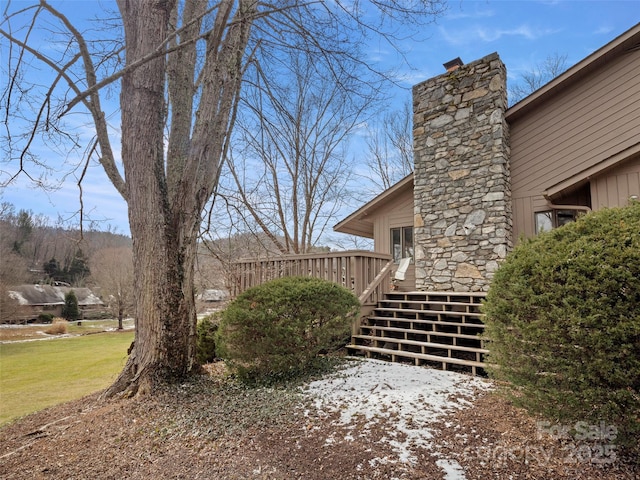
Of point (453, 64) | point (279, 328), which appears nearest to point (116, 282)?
point (279, 328)

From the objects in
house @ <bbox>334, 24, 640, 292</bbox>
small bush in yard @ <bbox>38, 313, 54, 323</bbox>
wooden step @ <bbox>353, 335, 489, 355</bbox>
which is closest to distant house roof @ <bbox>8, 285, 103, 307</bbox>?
small bush in yard @ <bbox>38, 313, 54, 323</bbox>

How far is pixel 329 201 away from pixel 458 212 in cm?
756

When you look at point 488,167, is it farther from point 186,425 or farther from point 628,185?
point 186,425

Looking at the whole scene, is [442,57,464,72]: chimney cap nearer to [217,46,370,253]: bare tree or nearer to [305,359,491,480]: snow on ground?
[217,46,370,253]: bare tree

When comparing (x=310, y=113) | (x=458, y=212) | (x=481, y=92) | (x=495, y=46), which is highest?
(x=310, y=113)

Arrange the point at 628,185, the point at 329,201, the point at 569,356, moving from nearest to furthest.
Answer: the point at 569,356 → the point at 628,185 → the point at 329,201

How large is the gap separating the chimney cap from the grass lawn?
11146 millimetres

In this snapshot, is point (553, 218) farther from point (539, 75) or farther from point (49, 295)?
point (49, 295)

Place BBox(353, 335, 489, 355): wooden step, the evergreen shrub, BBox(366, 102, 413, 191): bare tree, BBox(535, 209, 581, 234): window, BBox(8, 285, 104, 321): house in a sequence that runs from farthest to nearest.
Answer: the evergreen shrub < BBox(8, 285, 104, 321): house < BBox(366, 102, 413, 191): bare tree < BBox(535, 209, 581, 234): window < BBox(353, 335, 489, 355): wooden step

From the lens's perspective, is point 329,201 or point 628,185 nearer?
point 628,185

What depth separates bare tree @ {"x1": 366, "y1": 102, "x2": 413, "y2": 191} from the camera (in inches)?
699

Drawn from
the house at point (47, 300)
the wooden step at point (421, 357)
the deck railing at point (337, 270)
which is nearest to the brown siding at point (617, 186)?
the wooden step at point (421, 357)

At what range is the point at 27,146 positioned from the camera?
4473mm

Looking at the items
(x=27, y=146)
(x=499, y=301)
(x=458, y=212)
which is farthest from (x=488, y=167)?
(x=27, y=146)
